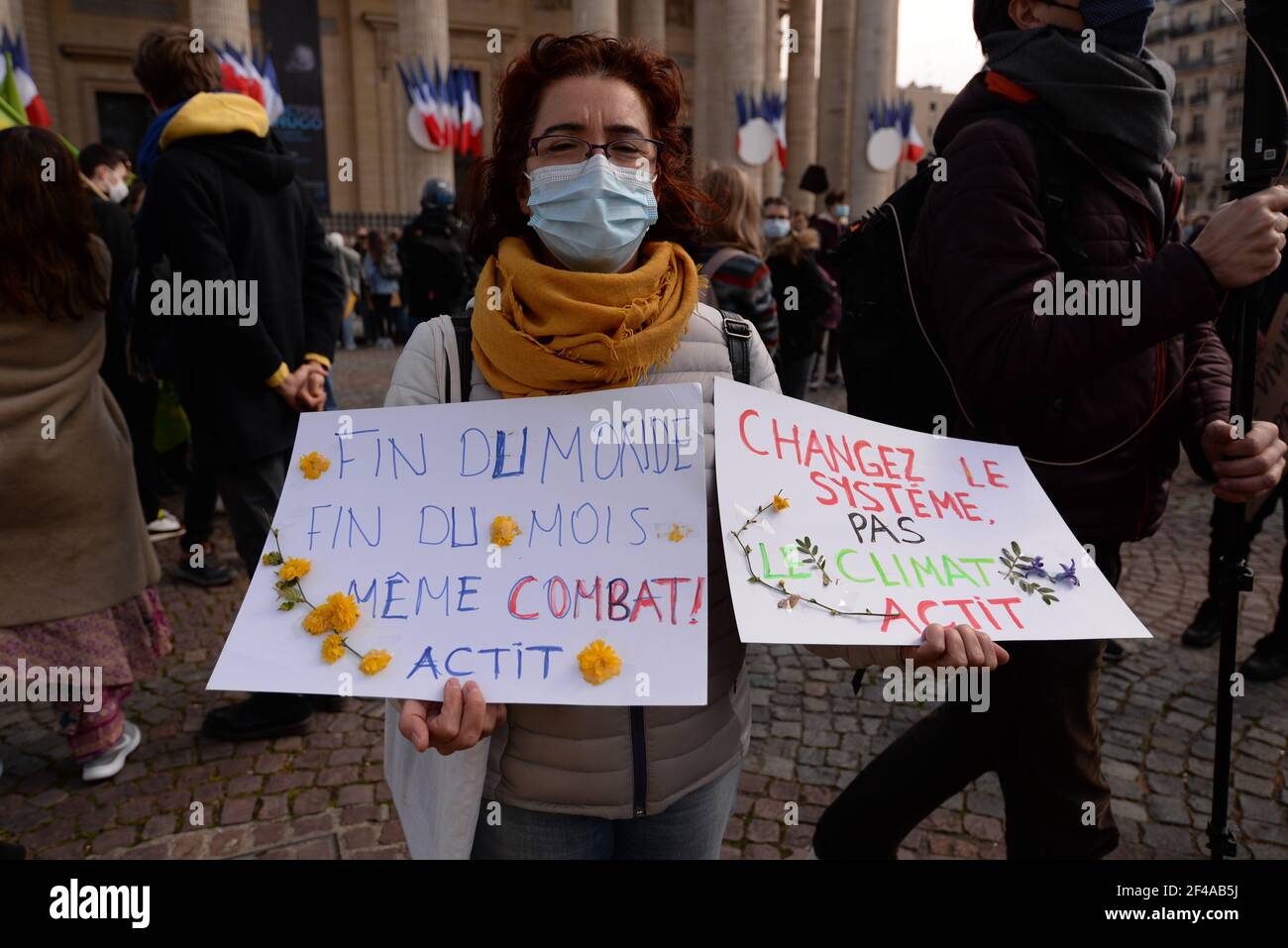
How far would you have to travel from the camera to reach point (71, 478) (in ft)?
9.66

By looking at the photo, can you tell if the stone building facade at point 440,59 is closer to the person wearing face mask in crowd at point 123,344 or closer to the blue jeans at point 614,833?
the person wearing face mask in crowd at point 123,344

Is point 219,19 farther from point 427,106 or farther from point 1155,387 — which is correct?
point 1155,387

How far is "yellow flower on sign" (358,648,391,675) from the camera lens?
1276 mm

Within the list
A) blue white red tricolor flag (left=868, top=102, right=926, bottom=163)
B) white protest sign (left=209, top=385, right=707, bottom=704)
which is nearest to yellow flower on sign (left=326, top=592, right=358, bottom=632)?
white protest sign (left=209, top=385, right=707, bottom=704)

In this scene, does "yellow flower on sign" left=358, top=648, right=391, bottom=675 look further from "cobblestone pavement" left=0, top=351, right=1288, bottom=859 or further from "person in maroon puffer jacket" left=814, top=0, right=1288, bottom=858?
"cobblestone pavement" left=0, top=351, right=1288, bottom=859

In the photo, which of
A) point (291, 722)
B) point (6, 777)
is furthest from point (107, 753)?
point (291, 722)

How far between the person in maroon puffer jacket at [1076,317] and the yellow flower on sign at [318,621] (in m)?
1.22

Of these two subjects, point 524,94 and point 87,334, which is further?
point 87,334

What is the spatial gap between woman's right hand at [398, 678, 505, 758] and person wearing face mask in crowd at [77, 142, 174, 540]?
4.28 m


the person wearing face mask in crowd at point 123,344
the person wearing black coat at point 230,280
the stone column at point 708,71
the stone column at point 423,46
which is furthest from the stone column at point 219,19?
the person wearing black coat at point 230,280

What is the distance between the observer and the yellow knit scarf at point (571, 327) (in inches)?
57.4

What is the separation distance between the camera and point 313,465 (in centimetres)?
146

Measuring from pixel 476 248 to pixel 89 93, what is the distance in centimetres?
2948
